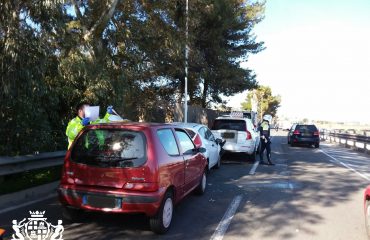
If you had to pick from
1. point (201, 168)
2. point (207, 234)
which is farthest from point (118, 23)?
point (207, 234)

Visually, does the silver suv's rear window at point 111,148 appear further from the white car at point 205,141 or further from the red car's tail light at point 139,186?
the white car at point 205,141

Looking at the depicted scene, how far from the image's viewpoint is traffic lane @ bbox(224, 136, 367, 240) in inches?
246

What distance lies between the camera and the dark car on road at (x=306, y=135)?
26.5m

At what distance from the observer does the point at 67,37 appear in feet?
32.9

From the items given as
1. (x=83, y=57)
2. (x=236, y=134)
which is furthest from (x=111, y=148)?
(x=236, y=134)

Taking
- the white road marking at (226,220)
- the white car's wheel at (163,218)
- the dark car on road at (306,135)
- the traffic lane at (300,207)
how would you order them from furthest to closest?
1. the dark car on road at (306,135)
2. the traffic lane at (300,207)
3. the white road marking at (226,220)
4. the white car's wheel at (163,218)

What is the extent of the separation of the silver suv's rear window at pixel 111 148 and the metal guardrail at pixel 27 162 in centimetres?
191

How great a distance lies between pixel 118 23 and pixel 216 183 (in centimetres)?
768

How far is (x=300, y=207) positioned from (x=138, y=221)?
10.7 feet

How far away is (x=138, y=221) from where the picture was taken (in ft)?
21.4

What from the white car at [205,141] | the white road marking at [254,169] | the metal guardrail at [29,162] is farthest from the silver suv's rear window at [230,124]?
the metal guardrail at [29,162]

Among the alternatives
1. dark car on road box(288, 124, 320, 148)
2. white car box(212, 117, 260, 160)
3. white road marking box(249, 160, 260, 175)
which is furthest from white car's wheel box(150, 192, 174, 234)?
dark car on road box(288, 124, 320, 148)

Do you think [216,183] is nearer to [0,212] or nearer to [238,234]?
[238,234]

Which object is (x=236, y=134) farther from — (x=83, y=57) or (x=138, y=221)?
(x=138, y=221)
